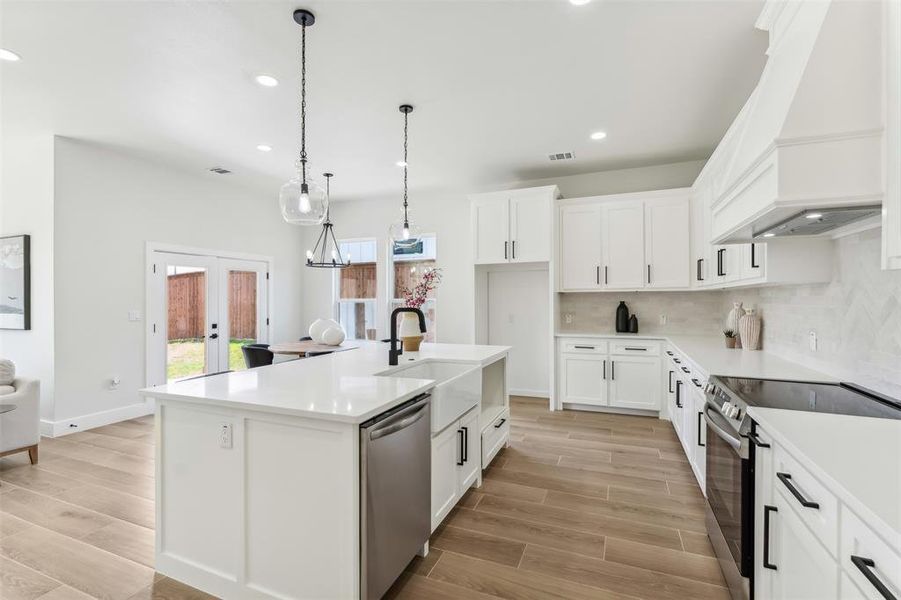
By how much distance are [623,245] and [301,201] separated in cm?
374

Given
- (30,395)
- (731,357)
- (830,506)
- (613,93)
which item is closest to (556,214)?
(613,93)

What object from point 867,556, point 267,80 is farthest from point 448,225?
point 867,556

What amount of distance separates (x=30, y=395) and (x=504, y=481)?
3.92m

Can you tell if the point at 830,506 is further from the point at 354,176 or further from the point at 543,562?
the point at 354,176

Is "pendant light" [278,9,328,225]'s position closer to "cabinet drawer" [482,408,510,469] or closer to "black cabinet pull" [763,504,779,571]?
"cabinet drawer" [482,408,510,469]

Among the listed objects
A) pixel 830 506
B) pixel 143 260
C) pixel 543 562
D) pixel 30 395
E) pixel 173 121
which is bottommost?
pixel 543 562

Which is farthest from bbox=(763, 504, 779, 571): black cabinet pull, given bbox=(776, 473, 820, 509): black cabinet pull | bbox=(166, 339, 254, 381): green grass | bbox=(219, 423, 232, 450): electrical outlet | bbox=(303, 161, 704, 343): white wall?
bbox=(166, 339, 254, 381): green grass

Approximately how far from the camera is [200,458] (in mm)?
1870

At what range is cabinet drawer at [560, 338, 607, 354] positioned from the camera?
480cm

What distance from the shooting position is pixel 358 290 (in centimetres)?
684

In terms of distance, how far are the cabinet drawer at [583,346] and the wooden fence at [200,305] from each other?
4526mm

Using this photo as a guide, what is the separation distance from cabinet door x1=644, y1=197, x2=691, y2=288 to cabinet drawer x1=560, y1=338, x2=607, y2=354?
87cm

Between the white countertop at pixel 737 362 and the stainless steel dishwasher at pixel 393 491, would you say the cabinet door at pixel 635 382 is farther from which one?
the stainless steel dishwasher at pixel 393 491

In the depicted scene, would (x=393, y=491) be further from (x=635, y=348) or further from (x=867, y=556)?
(x=635, y=348)
